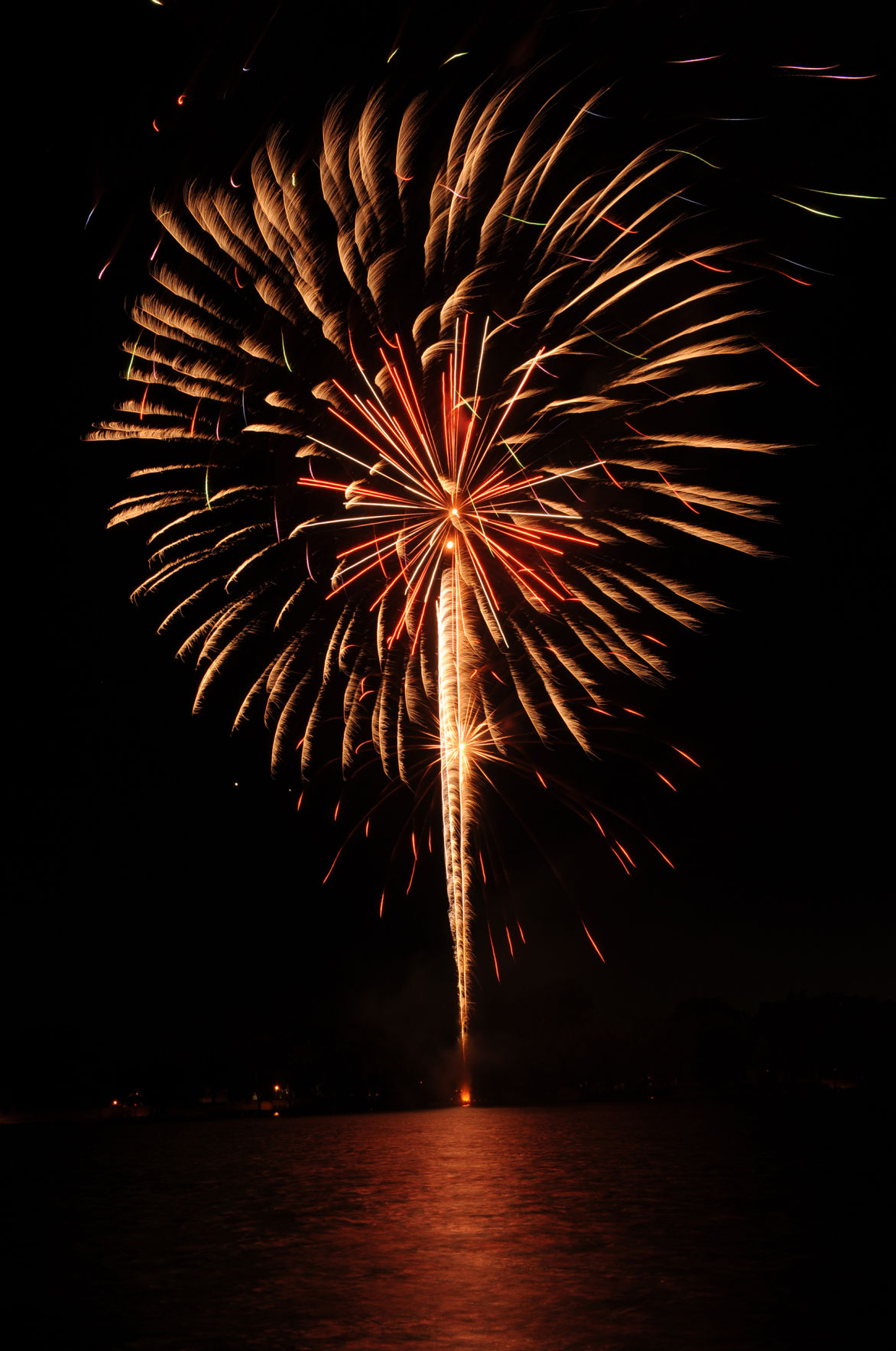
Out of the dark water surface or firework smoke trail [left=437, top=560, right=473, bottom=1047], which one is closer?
the dark water surface

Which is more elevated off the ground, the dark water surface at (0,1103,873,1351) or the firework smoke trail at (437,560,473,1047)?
the firework smoke trail at (437,560,473,1047)

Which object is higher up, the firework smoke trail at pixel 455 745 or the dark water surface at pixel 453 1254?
the firework smoke trail at pixel 455 745

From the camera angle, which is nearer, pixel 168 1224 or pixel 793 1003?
pixel 168 1224

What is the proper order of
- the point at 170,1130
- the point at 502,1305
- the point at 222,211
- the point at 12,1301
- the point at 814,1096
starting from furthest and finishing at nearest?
the point at 814,1096, the point at 170,1130, the point at 222,211, the point at 12,1301, the point at 502,1305

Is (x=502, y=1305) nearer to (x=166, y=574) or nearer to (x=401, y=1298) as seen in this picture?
(x=401, y=1298)

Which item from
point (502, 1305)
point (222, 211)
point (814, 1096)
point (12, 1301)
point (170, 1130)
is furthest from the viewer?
point (814, 1096)

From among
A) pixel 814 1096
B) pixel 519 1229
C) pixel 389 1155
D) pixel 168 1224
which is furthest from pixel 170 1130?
pixel 814 1096

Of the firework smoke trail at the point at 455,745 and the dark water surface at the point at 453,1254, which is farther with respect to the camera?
the firework smoke trail at the point at 455,745

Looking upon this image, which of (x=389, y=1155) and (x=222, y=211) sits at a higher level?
(x=222, y=211)
